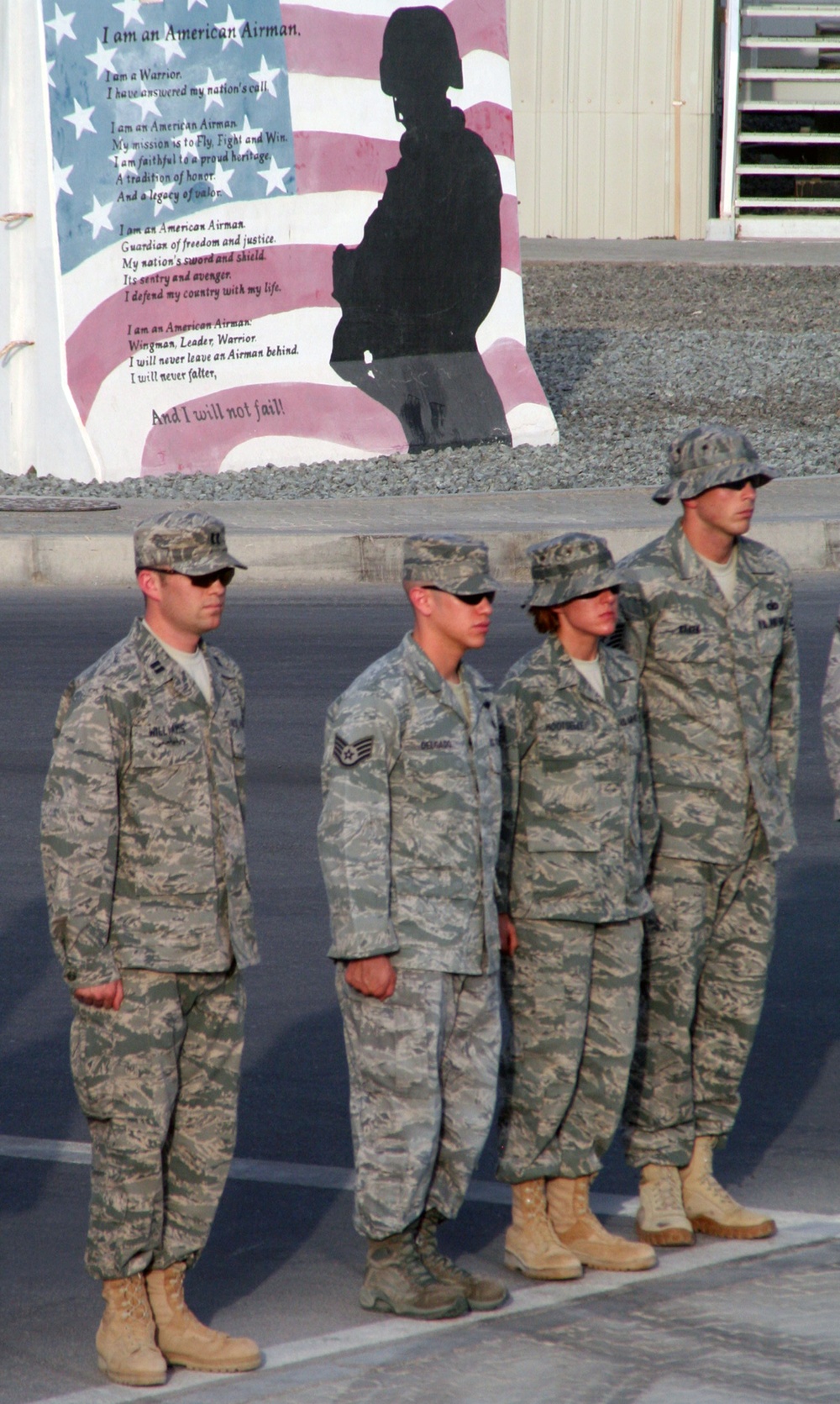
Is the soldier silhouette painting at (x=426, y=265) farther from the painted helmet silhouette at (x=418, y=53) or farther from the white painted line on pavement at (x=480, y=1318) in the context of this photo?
the white painted line on pavement at (x=480, y=1318)

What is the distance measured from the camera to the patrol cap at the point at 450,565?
4457mm

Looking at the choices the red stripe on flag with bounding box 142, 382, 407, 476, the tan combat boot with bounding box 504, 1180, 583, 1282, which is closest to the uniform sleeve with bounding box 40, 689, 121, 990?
the tan combat boot with bounding box 504, 1180, 583, 1282

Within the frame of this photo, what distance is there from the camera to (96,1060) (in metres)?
4.19

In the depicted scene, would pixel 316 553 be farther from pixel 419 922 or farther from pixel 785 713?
pixel 419 922

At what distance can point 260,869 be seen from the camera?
7.77 meters

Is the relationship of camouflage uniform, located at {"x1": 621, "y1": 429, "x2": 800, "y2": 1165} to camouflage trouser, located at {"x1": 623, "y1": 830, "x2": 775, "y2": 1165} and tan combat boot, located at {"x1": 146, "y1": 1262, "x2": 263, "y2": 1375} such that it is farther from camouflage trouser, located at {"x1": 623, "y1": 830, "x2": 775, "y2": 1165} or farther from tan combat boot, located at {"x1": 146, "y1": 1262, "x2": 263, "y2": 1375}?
tan combat boot, located at {"x1": 146, "y1": 1262, "x2": 263, "y2": 1375}

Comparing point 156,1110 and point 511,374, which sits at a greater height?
point 156,1110

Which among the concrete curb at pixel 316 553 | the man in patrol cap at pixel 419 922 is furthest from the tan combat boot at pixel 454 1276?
the concrete curb at pixel 316 553

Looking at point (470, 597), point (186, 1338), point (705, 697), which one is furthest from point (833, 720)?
point (186, 1338)

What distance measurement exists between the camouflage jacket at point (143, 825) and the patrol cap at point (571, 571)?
838 mm

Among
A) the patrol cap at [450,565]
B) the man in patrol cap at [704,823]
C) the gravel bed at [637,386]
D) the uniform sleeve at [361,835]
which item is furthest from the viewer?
the gravel bed at [637,386]

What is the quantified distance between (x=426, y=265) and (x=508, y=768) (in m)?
12.7

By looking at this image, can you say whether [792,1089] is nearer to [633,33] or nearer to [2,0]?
[2,0]

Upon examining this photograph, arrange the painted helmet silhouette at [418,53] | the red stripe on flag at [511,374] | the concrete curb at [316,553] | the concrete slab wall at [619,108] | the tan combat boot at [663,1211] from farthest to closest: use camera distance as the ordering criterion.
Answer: the concrete slab wall at [619,108]
the red stripe on flag at [511,374]
the painted helmet silhouette at [418,53]
the concrete curb at [316,553]
the tan combat boot at [663,1211]
